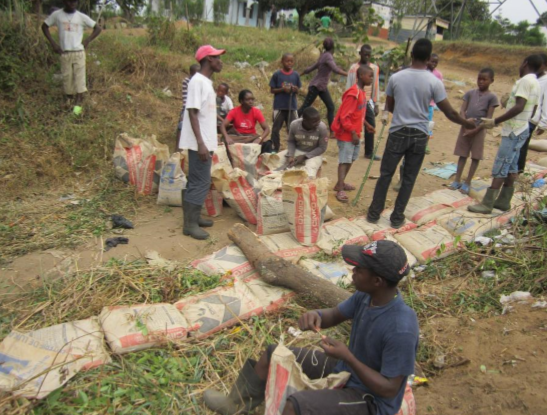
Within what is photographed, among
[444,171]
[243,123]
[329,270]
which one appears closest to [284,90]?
[243,123]

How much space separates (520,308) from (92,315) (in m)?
2.93

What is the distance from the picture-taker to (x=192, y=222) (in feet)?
13.1

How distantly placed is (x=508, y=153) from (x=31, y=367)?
447 centimetres

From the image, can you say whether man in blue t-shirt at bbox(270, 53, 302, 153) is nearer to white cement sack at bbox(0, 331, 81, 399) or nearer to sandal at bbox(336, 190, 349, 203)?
sandal at bbox(336, 190, 349, 203)

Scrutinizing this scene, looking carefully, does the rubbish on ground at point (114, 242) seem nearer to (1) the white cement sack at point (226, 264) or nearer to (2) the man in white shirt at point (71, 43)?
(1) the white cement sack at point (226, 264)

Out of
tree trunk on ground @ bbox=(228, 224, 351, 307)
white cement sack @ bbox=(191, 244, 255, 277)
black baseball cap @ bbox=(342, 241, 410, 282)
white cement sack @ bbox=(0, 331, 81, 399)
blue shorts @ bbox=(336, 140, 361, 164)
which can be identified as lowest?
white cement sack @ bbox=(0, 331, 81, 399)

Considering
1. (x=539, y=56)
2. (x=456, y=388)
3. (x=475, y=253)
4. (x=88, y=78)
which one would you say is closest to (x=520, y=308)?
(x=475, y=253)

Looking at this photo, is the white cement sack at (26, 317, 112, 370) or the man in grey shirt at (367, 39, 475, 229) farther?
the man in grey shirt at (367, 39, 475, 229)

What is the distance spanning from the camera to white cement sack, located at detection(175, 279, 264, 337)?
265cm

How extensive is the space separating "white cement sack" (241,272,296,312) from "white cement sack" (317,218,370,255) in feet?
2.46

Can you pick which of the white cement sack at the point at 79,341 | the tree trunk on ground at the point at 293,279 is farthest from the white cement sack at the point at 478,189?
the white cement sack at the point at 79,341

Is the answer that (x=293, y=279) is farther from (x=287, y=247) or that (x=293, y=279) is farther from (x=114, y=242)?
(x=114, y=242)

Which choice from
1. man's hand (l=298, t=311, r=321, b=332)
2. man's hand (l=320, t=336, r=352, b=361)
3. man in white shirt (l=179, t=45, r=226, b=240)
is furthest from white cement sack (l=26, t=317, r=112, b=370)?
man in white shirt (l=179, t=45, r=226, b=240)

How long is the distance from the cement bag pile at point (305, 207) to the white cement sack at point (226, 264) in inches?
22.3
